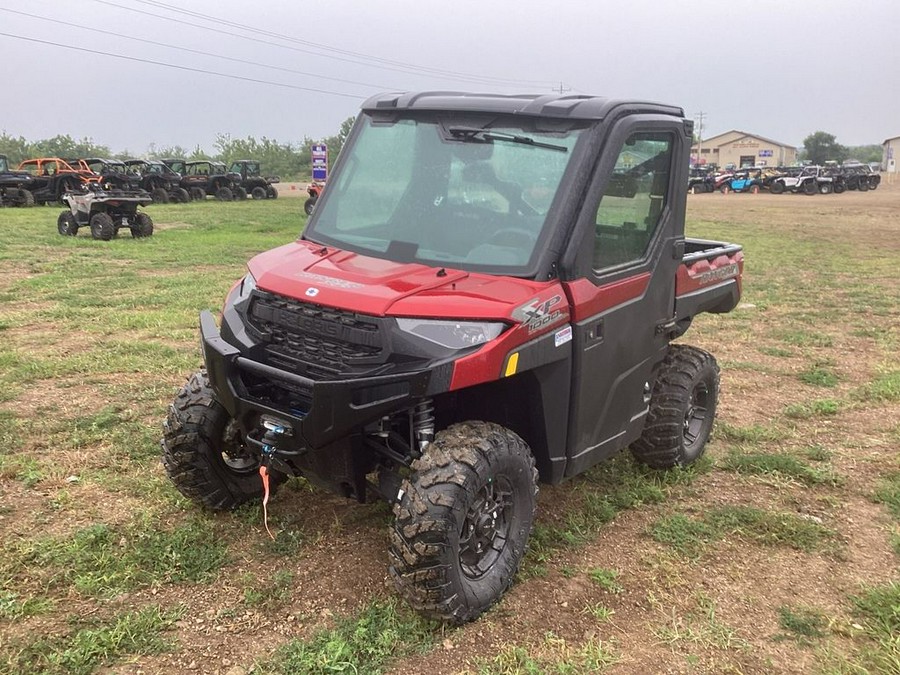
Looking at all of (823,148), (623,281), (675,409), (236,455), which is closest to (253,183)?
(236,455)

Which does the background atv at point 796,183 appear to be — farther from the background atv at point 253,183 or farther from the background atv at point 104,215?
the background atv at point 104,215

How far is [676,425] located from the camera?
4.62m

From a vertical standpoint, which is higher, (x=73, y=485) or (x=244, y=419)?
(x=244, y=419)

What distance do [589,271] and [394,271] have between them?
89cm

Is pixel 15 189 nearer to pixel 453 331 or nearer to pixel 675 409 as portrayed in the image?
pixel 675 409

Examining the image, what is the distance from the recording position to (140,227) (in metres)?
17.6

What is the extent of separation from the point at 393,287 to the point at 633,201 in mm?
1421

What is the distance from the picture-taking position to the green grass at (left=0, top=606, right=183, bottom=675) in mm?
2898

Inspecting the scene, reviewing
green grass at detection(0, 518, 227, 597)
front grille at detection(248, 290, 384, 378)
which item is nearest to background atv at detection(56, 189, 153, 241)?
green grass at detection(0, 518, 227, 597)

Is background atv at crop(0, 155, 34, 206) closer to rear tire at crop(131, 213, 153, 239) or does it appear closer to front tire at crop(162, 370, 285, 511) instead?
rear tire at crop(131, 213, 153, 239)

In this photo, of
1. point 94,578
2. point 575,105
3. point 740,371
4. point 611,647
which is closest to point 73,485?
point 94,578

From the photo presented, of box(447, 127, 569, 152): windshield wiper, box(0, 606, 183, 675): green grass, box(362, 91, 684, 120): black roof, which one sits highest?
box(362, 91, 684, 120): black roof

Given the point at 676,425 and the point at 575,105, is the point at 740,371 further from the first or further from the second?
the point at 575,105

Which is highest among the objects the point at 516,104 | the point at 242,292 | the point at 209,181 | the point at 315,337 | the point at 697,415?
the point at 516,104
